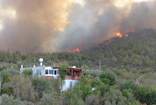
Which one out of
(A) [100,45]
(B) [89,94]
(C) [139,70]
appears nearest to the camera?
(B) [89,94]

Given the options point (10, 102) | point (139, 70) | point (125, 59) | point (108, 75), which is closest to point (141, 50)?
point (125, 59)

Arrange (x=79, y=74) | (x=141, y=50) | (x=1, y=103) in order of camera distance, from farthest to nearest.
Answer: (x=141, y=50) → (x=79, y=74) → (x=1, y=103)

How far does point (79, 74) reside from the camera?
4662cm

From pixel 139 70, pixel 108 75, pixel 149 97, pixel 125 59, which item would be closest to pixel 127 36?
pixel 125 59

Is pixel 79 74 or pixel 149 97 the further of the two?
pixel 79 74

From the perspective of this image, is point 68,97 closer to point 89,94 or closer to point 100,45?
point 89,94

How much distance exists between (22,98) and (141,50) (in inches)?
3142

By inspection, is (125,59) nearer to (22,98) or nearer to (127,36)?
(127,36)

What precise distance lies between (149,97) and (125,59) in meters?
59.5

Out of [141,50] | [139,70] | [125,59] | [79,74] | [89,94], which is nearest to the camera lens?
[89,94]

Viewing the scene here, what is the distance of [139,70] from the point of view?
80.3m

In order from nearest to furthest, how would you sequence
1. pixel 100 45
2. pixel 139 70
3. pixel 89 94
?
pixel 89 94 < pixel 139 70 < pixel 100 45

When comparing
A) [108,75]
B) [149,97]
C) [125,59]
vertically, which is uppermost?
[125,59]

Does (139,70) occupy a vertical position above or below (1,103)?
above
